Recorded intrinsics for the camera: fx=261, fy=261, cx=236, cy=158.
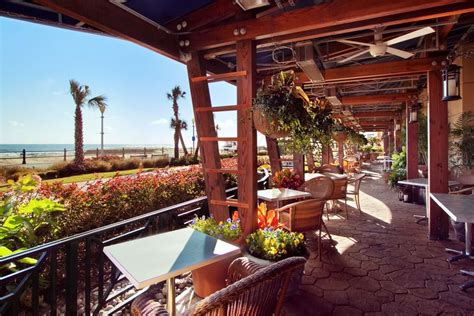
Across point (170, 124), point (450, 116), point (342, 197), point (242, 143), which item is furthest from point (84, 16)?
point (170, 124)

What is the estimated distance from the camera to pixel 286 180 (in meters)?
4.23

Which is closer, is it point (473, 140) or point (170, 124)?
point (473, 140)

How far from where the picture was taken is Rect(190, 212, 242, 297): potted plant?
2.10m

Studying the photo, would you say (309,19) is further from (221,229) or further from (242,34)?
(221,229)

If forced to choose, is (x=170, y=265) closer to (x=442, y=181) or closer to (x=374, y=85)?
(x=442, y=181)

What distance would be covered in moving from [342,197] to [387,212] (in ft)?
4.08

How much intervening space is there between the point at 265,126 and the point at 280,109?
21cm

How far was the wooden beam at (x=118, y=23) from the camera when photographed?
163 cm

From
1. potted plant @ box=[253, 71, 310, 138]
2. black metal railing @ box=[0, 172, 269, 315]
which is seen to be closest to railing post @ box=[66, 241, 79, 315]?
black metal railing @ box=[0, 172, 269, 315]

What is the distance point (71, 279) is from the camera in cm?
171

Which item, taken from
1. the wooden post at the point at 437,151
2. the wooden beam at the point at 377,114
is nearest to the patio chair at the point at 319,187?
Result: the wooden post at the point at 437,151

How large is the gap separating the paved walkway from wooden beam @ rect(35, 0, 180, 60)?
97.1 inches

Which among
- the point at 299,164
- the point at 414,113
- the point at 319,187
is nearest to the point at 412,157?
the point at 414,113

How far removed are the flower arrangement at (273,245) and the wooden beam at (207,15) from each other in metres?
2.04
